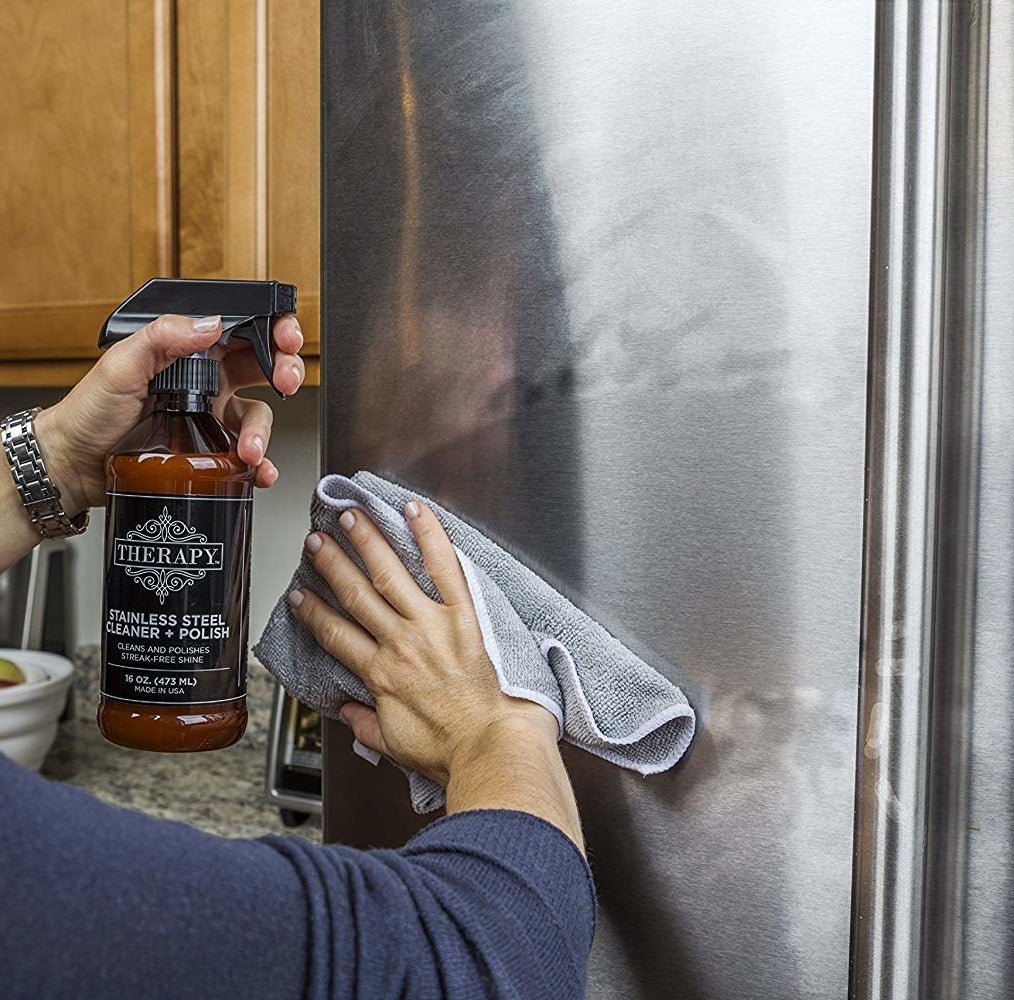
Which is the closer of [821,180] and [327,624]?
[821,180]

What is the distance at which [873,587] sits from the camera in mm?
547

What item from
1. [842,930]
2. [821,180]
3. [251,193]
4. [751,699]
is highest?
[251,193]

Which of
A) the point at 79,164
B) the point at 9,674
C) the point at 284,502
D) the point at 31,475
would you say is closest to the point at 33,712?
the point at 9,674

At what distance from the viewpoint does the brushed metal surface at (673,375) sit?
1.85 feet

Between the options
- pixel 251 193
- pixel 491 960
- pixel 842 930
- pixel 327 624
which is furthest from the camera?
pixel 251 193

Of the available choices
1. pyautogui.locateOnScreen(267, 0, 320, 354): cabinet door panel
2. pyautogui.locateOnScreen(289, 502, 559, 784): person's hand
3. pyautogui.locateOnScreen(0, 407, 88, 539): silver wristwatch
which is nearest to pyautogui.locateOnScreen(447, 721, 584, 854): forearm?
pyautogui.locateOnScreen(289, 502, 559, 784): person's hand

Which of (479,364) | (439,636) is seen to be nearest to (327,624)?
(439,636)

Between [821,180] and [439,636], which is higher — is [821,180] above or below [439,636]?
above

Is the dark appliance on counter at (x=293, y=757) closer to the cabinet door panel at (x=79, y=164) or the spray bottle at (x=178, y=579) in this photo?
the cabinet door panel at (x=79, y=164)

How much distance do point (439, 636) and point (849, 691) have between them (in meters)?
0.24

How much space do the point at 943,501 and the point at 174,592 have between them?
428 millimetres

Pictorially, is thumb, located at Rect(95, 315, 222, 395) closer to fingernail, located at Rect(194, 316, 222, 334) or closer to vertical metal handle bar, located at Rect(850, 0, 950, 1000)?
fingernail, located at Rect(194, 316, 222, 334)

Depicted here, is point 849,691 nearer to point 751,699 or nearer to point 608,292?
point 751,699

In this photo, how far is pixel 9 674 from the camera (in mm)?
1664
